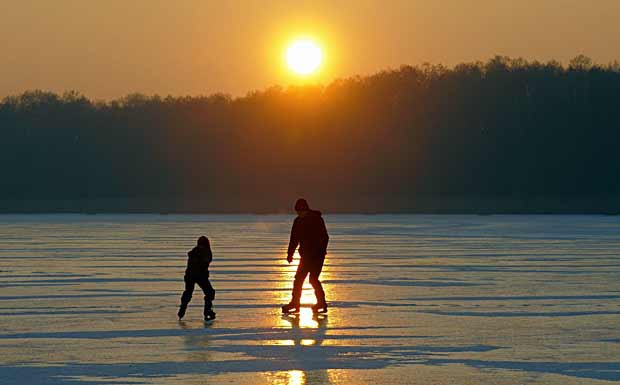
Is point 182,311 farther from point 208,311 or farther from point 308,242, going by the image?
point 308,242

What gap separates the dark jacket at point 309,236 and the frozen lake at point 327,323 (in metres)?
0.85

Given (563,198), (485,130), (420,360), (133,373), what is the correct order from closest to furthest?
(133,373) → (420,360) → (563,198) → (485,130)

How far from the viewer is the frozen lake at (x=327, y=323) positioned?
1155 cm

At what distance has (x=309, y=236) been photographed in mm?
17297

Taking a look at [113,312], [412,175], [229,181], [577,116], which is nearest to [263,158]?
[229,181]

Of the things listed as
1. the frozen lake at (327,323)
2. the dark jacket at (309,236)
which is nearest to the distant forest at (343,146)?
the frozen lake at (327,323)

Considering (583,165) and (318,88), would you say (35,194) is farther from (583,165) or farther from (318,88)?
(583,165)

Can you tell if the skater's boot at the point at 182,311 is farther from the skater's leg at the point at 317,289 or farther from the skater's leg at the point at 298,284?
the skater's leg at the point at 317,289

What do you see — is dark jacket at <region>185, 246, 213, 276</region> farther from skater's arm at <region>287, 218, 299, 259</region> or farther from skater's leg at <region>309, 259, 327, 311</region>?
skater's leg at <region>309, 259, 327, 311</region>

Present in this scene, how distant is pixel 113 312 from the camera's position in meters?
16.7

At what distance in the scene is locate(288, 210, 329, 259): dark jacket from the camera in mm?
17250

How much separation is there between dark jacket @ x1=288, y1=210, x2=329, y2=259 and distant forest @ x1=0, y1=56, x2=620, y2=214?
92.8 metres

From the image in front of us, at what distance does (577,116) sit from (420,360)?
373 feet

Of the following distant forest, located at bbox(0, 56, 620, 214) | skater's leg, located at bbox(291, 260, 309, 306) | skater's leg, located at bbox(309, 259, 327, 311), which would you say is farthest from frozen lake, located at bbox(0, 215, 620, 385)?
distant forest, located at bbox(0, 56, 620, 214)
